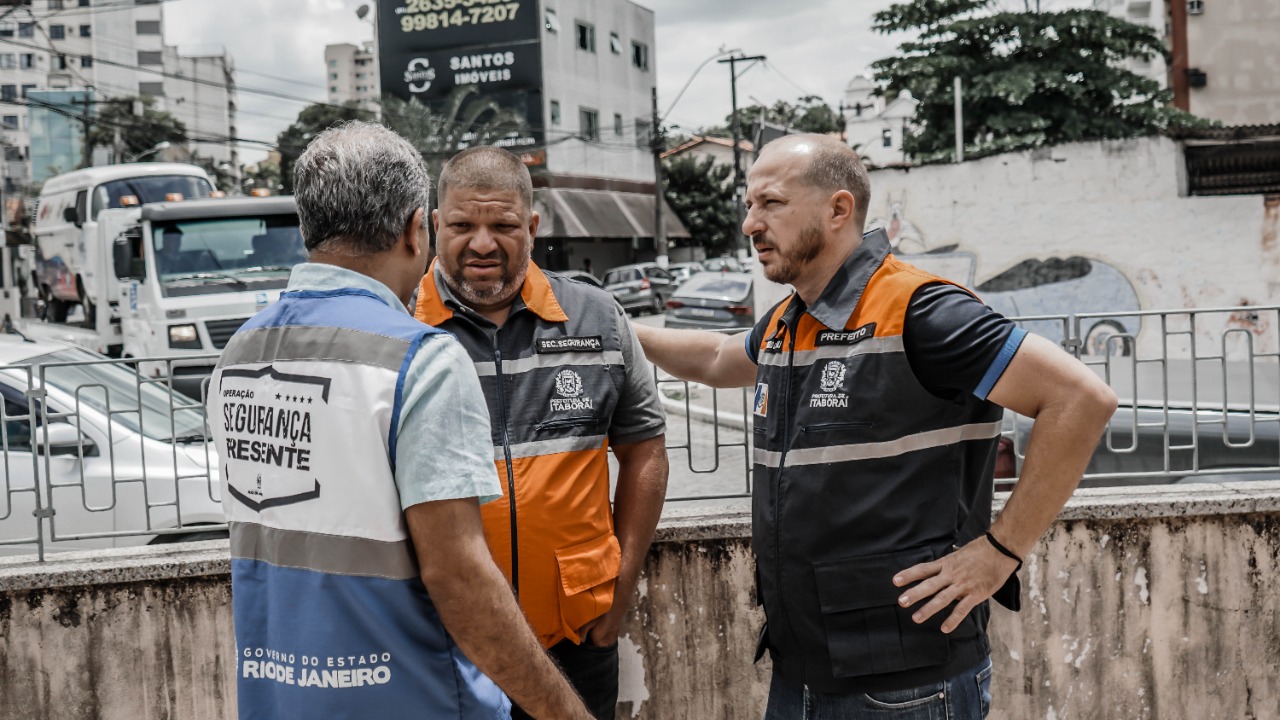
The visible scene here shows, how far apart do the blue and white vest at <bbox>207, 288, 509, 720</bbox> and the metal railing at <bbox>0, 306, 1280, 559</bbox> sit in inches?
93.5

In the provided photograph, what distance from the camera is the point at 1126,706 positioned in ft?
13.4

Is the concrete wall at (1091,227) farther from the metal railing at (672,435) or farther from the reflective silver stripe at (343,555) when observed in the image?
the reflective silver stripe at (343,555)

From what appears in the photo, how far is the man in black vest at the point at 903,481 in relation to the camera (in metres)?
2.29

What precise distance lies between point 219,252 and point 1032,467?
11.3 metres

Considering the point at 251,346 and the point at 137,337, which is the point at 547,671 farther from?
the point at 137,337

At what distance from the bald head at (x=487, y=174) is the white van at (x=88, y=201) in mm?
14812

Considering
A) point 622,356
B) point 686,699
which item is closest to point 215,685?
point 686,699

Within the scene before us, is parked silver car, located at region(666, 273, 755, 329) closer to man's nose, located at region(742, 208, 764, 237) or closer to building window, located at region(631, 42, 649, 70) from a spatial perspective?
man's nose, located at region(742, 208, 764, 237)

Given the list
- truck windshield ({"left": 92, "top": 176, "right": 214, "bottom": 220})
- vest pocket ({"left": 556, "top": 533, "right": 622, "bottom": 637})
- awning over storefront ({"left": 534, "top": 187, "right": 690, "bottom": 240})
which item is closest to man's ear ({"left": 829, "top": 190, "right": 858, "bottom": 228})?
vest pocket ({"left": 556, "top": 533, "right": 622, "bottom": 637})

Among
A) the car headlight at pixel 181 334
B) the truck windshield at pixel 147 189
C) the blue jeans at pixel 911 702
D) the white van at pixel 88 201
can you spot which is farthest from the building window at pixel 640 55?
the blue jeans at pixel 911 702

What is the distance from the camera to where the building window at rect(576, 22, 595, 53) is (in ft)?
152

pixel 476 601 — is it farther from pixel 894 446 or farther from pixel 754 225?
pixel 754 225

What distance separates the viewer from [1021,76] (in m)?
23.6

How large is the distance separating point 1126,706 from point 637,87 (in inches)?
1916
